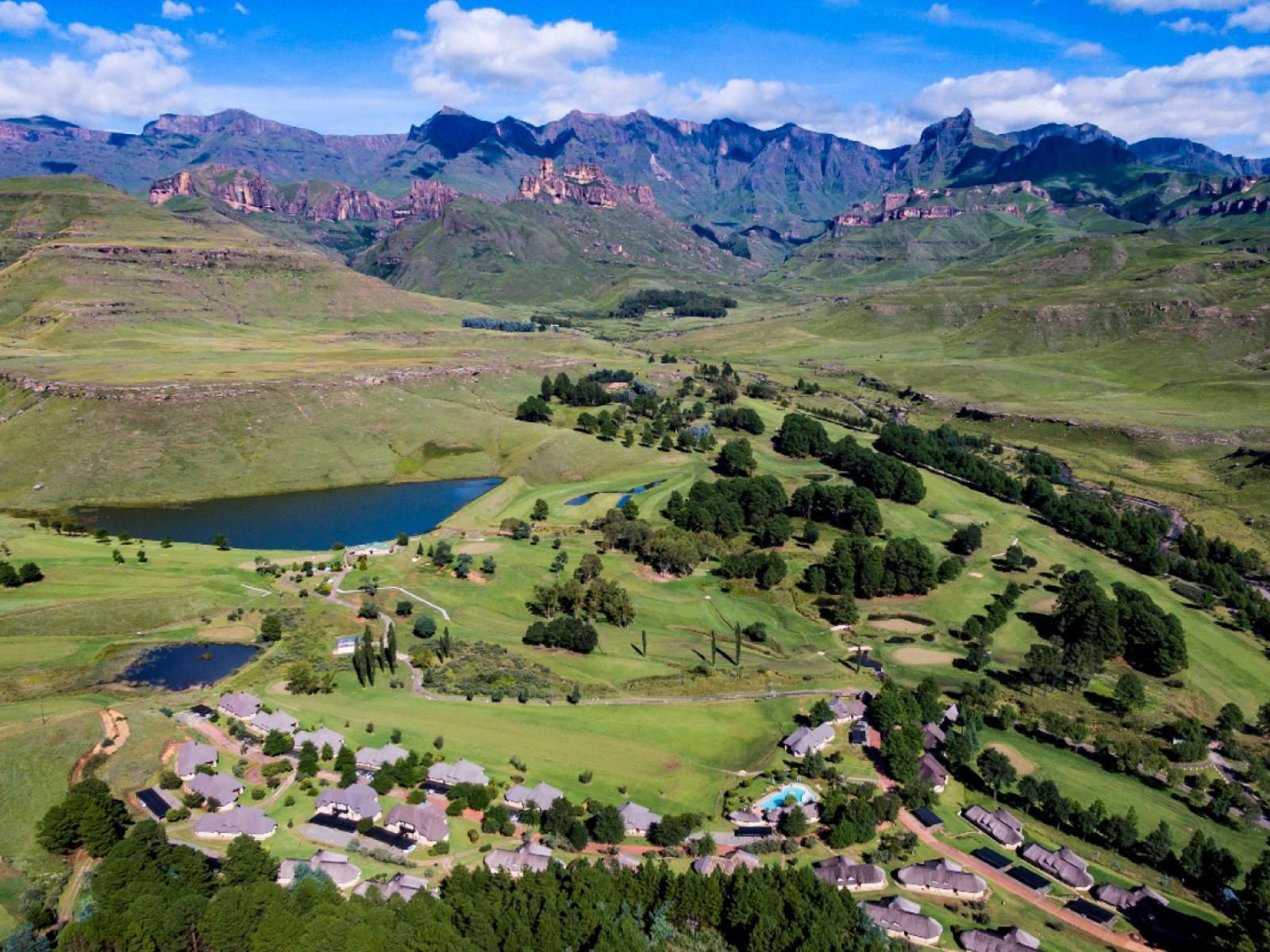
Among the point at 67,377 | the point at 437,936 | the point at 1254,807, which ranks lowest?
the point at 1254,807

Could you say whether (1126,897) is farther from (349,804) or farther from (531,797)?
(349,804)

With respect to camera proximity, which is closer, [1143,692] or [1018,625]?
[1143,692]

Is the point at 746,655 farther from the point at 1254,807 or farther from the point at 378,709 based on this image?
the point at 1254,807

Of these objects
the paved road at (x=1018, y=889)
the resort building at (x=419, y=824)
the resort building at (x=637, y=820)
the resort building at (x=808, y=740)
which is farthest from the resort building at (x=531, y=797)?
the paved road at (x=1018, y=889)

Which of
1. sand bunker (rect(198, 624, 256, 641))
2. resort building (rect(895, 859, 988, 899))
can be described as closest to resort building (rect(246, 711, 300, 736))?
sand bunker (rect(198, 624, 256, 641))

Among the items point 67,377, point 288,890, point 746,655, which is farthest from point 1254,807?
point 67,377

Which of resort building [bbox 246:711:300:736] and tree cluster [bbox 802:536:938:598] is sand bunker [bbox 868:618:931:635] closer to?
tree cluster [bbox 802:536:938:598]
